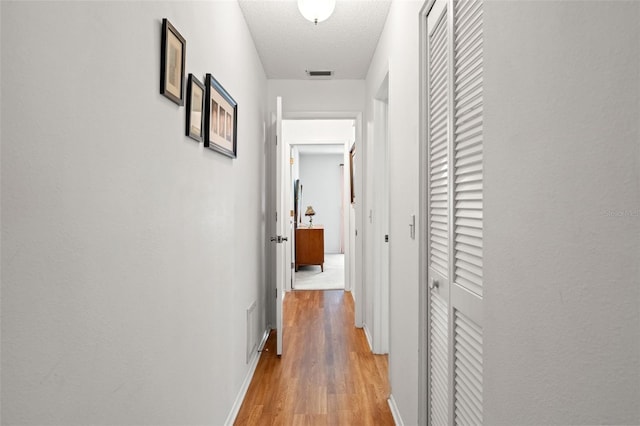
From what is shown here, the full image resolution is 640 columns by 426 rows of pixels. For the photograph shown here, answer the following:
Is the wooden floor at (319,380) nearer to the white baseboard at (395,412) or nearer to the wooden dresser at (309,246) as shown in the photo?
the white baseboard at (395,412)

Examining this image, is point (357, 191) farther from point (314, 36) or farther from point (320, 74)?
point (314, 36)

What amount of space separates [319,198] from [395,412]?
7.27 m

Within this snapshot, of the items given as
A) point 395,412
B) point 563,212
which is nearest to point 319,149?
point 395,412

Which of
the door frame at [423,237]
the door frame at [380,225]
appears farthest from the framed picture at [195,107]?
the door frame at [380,225]

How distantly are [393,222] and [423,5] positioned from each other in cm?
113

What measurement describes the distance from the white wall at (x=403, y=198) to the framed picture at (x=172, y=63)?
3.25ft

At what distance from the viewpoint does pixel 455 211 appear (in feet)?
4.33

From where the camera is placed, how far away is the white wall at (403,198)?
1829mm

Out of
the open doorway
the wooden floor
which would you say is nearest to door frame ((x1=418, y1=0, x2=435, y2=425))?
the wooden floor

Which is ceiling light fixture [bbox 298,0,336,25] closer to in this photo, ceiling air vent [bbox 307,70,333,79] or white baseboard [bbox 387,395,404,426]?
ceiling air vent [bbox 307,70,333,79]

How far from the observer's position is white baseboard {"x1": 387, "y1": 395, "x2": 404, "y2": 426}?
2.10 m

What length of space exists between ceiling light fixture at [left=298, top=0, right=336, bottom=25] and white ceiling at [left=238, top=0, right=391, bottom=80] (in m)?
0.20

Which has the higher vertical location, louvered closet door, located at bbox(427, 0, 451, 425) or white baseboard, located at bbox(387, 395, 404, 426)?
louvered closet door, located at bbox(427, 0, 451, 425)

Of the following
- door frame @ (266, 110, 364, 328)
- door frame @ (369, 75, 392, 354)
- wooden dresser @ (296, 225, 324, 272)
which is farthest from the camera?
wooden dresser @ (296, 225, 324, 272)
